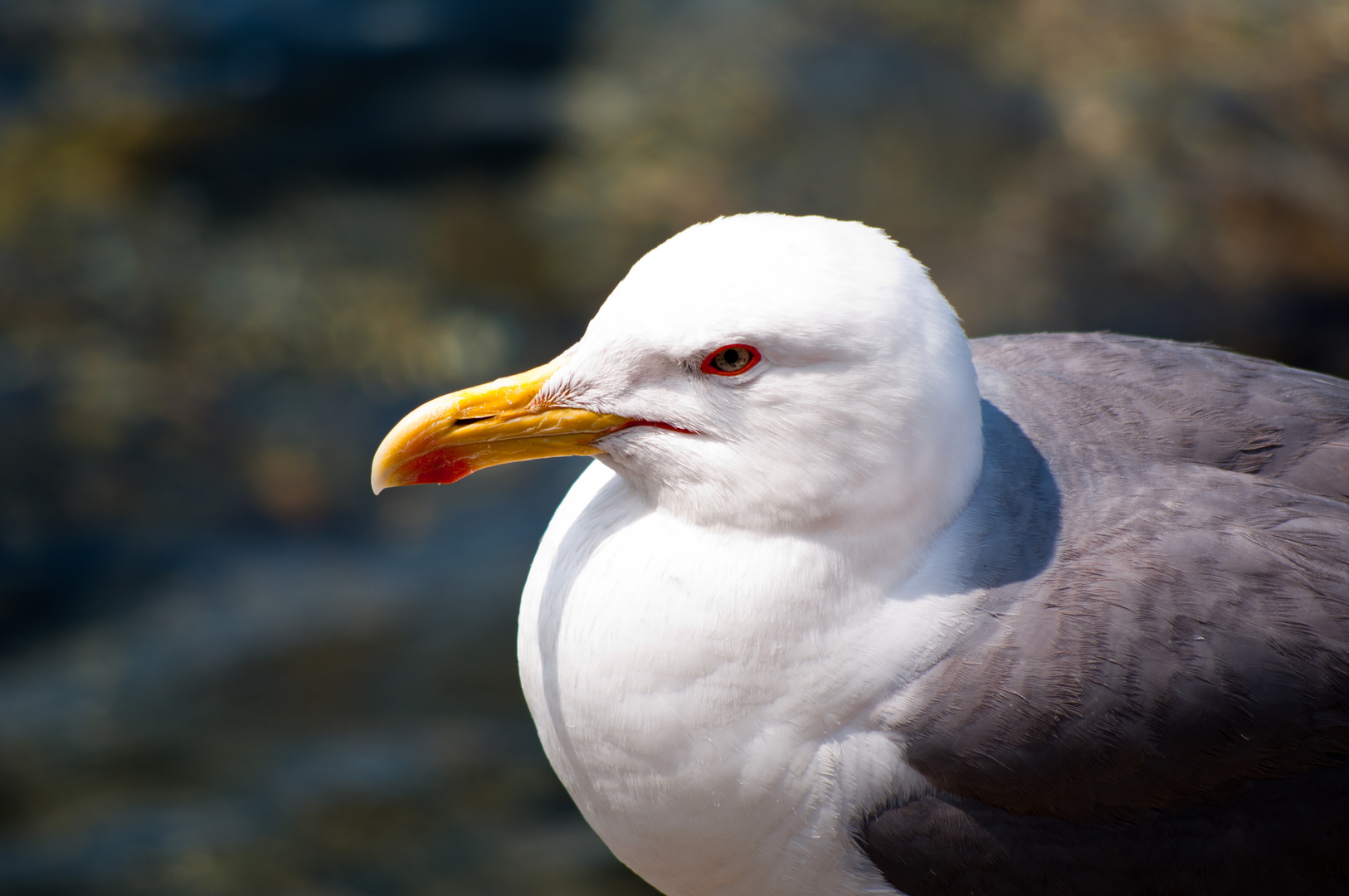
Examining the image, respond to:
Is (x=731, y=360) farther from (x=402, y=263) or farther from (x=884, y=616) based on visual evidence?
(x=402, y=263)

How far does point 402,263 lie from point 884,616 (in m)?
5.48

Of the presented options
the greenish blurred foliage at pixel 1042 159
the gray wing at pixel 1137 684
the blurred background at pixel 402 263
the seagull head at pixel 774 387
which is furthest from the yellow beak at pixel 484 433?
the greenish blurred foliage at pixel 1042 159

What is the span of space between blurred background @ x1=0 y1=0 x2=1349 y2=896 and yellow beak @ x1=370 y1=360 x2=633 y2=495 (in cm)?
354

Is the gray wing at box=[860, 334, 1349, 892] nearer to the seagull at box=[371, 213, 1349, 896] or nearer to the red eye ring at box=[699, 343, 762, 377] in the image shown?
the seagull at box=[371, 213, 1349, 896]

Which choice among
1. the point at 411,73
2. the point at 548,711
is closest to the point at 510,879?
the point at 548,711

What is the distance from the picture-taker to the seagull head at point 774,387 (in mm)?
2449

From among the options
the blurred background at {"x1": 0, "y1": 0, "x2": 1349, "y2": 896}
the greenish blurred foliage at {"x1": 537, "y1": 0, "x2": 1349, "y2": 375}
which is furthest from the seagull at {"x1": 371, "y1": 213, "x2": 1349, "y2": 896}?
the greenish blurred foliage at {"x1": 537, "y1": 0, "x2": 1349, "y2": 375}

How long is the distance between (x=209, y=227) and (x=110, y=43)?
1572mm

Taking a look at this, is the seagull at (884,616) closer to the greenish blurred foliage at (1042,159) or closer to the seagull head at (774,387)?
the seagull head at (774,387)

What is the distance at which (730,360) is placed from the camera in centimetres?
253

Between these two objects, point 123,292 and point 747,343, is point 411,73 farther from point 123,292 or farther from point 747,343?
point 747,343

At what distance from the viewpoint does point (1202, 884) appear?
2645mm

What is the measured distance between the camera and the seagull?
8.16ft

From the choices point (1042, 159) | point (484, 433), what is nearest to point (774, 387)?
point (484, 433)
